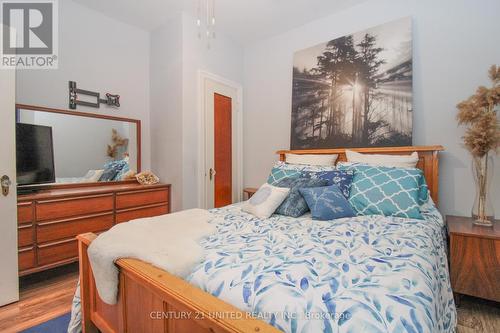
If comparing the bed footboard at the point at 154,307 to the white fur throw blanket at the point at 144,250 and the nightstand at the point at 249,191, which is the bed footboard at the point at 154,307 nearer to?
the white fur throw blanket at the point at 144,250

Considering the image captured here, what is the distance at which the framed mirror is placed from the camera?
2279mm

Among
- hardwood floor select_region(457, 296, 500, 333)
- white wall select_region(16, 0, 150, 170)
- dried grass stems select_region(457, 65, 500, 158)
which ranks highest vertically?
white wall select_region(16, 0, 150, 170)

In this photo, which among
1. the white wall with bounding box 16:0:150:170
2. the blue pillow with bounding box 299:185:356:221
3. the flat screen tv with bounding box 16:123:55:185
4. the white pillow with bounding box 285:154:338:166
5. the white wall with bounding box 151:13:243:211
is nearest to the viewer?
the blue pillow with bounding box 299:185:356:221

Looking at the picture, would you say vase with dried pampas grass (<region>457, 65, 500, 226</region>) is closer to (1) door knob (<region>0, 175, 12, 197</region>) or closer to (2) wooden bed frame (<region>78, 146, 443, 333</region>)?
(2) wooden bed frame (<region>78, 146, 443, 333</region>)

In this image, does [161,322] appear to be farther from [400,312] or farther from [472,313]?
[472,313]

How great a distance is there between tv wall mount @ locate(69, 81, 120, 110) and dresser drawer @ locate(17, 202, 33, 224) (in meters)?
1.13

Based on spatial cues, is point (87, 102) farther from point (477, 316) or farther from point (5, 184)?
point (477, 316)

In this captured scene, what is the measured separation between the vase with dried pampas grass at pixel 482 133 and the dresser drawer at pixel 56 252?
11.0ft

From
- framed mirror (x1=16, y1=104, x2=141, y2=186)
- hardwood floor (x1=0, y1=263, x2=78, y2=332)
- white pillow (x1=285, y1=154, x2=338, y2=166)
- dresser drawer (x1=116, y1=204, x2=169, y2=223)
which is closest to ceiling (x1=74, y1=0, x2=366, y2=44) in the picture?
framed mirror (x1=16, y1=104, x2=141, y2=186)

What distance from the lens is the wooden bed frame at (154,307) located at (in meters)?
0.71

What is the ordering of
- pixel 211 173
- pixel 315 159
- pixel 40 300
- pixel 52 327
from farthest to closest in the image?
pixel 211 173
pixel 315 159
pixel 40 300
pixel 52 327

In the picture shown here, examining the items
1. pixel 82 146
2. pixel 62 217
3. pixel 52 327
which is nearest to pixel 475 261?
pixel 52 327

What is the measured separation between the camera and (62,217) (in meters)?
2.18

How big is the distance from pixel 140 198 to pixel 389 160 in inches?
99.0
